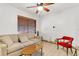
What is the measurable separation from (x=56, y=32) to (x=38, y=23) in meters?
0.58

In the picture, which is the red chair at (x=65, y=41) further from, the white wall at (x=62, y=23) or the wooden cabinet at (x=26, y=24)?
the wooden cabinet at (x=26, y=24)

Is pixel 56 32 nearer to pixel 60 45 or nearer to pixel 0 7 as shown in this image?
pixel 60 45

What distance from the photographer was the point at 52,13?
8.01 feet

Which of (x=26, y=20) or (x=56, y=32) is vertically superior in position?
(x=26, y=20)

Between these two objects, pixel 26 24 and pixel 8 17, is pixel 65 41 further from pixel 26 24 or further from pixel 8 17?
pixel 8 17

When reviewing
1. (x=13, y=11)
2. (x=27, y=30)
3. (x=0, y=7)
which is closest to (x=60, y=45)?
(x=27, y=30)

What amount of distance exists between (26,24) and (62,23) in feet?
3.30

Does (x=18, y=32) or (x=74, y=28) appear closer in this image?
(x=74, y=28)

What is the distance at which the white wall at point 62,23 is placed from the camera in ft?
7.61

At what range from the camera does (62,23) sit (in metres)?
2.41

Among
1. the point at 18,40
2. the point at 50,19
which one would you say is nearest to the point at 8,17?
the point at 18,40

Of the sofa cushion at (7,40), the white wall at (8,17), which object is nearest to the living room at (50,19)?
the white wall at (8,17)

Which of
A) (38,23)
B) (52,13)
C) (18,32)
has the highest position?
(52,13)

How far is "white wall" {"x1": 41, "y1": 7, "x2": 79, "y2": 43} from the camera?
7.61 feet
